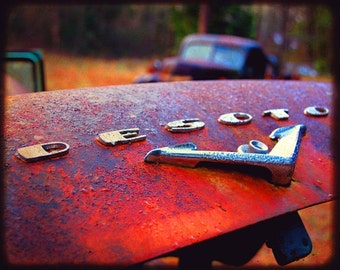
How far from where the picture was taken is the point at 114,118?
3.89 feet

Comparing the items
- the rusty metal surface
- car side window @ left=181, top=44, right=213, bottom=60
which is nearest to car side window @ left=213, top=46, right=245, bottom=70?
car side window @ left=181, top=44, right=213, bottom=60

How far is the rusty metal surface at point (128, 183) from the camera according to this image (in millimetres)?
774

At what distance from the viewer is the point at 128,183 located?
93 cm

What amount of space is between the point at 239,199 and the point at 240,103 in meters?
0.57

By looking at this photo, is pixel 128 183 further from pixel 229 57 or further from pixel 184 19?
pixel 184 19

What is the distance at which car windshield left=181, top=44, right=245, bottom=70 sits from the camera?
6.55 meters

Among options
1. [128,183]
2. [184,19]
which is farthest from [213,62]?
[184,19]

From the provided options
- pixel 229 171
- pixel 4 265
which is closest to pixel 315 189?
pixel 229 171

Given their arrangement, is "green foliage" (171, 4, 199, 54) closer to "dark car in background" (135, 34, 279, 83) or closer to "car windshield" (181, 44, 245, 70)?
"dark car in background" (135, 34, 279, 83)

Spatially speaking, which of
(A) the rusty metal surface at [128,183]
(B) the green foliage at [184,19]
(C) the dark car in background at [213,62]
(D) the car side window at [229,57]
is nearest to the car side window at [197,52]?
(C) the dark car in background at [213,62]

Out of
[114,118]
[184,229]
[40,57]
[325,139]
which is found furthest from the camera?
[40,57]

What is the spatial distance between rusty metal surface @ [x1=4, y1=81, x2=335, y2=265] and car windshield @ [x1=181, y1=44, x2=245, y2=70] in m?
5.26

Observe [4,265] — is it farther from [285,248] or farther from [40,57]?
[40,57]

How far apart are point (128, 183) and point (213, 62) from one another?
5.79m
